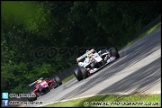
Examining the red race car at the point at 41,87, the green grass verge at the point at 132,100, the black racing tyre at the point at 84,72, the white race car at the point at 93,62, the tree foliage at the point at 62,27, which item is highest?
the tree foliage at the point at 62,27

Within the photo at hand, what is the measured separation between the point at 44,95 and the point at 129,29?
60.8 feet

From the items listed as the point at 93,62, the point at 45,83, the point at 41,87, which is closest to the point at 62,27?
the point at 45,83

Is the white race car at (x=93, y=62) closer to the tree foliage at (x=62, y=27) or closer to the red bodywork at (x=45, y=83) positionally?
the red bodywork at (x=45, y=83)

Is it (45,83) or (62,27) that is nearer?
(45,83)

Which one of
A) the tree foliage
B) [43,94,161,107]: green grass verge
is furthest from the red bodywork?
the tree foliage

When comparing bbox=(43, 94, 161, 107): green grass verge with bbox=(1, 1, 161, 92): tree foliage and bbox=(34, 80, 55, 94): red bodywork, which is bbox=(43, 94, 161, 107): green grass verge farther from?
bbox=(1, 1, 161, 92): tree foliage

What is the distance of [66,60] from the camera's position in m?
34.0

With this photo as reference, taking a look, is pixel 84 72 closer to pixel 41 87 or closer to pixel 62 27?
pixel 41 87

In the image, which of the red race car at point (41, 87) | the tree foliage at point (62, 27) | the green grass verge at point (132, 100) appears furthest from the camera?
Result: the tree foliage at point (62, 27)

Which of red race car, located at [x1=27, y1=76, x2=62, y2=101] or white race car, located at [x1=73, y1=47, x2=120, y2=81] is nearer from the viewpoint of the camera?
white race car, located at [x1=73, y1=47, x2=120, y2=81]

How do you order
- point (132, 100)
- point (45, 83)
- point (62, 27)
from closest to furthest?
1. point (132, 100)
2. point (45, 83)
3. point (62, 27)

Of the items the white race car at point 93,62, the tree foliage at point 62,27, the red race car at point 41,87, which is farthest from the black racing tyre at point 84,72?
the tree foliage at point 62,27

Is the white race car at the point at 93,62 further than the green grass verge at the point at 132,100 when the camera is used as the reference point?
Yes

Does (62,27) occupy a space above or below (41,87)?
above
